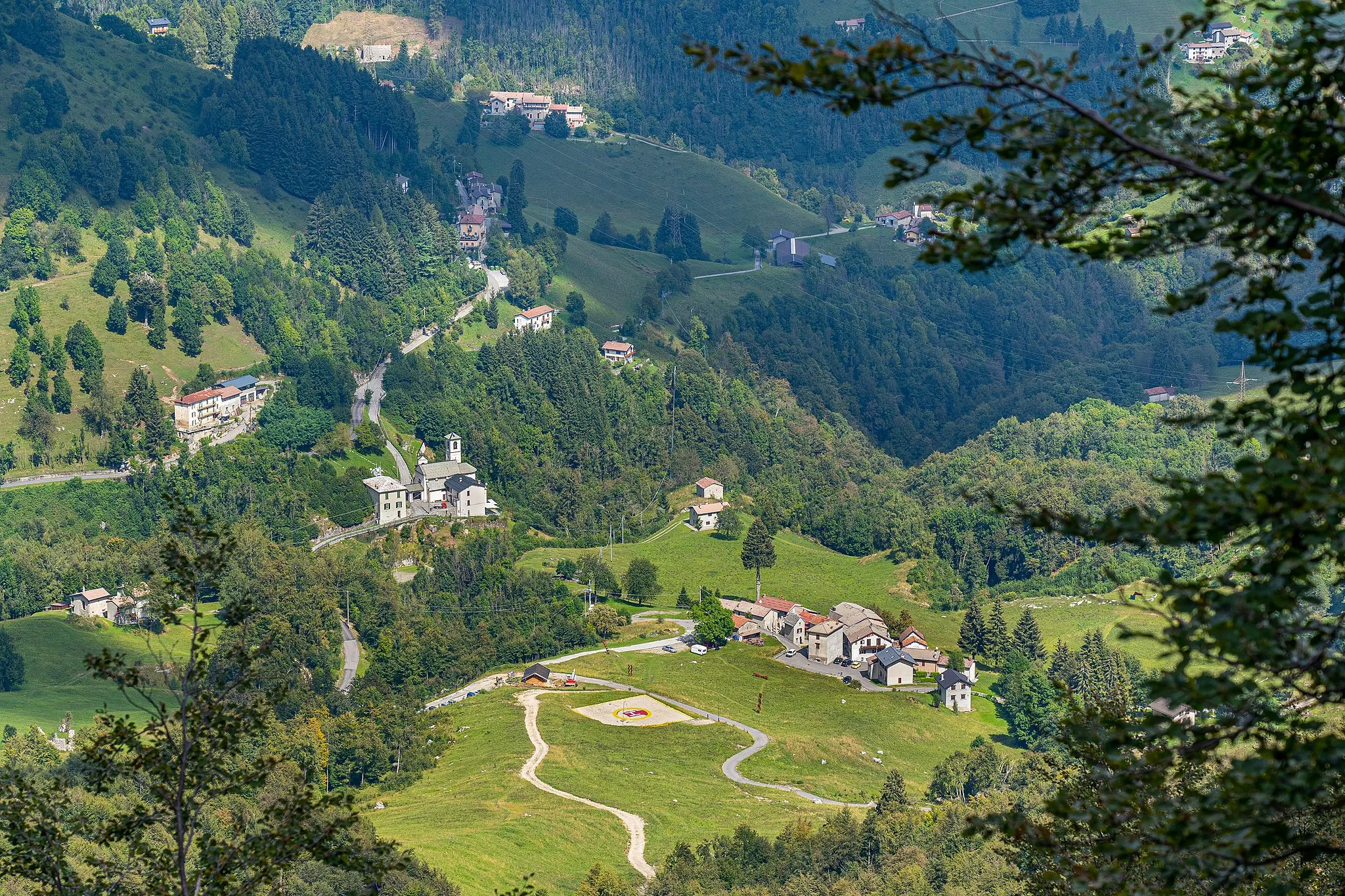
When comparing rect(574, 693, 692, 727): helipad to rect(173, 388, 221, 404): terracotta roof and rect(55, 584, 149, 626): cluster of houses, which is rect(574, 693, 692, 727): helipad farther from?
rect(173, 388, 221, 404): terracotta roof

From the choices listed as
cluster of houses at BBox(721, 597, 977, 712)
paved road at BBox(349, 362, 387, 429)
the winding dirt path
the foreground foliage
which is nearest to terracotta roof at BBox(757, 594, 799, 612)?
cluster of houses at BBox(721, 597, 977, 712)

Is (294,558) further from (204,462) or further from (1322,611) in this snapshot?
(1322,611)

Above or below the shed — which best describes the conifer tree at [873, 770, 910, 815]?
above

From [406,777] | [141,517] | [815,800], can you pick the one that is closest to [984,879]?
[815,800]

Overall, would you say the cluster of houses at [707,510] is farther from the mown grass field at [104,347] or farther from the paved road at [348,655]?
the mown grass field at [104,347]

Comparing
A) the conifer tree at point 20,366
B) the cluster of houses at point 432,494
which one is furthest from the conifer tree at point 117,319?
the cluster of houses at point 432,494

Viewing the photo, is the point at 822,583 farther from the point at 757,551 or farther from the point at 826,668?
the point at 826,668

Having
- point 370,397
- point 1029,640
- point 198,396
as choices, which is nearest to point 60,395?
point 198,396
